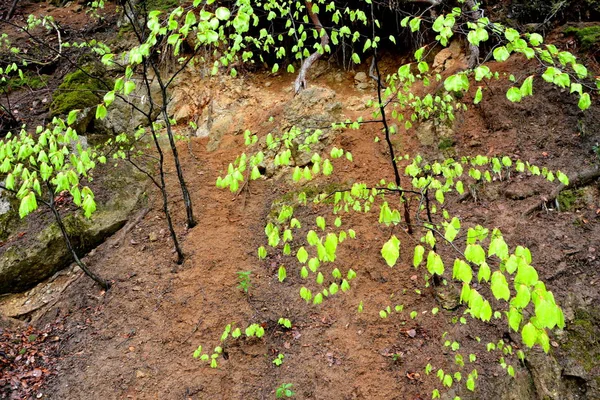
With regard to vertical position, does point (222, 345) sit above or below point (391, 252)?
below

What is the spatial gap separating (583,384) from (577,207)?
233 centimetres

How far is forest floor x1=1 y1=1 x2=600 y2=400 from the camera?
13.2ft

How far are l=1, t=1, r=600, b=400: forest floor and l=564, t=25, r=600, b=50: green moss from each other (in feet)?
3.00

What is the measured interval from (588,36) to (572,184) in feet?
9.44

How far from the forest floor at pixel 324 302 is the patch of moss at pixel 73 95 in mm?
3003

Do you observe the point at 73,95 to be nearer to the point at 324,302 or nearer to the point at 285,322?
the point at 285,322

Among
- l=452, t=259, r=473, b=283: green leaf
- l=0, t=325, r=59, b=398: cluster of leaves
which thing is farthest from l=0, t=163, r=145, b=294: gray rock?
l=452, t=259, r=473, b=283: green leaf

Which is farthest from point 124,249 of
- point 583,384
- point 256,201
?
point 583,384

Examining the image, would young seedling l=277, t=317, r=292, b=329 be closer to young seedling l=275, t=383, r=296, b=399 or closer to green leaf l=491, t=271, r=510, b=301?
young seedling l=275, t=383, r=296, b=399

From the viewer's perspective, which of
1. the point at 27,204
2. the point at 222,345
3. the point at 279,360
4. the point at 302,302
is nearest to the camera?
the point at 27,204

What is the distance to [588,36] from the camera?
18.9 ft

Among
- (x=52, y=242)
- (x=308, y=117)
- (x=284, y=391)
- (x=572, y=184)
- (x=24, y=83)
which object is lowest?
(x=284, y=391)

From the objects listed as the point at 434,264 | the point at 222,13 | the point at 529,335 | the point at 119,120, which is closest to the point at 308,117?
the point at 119,120

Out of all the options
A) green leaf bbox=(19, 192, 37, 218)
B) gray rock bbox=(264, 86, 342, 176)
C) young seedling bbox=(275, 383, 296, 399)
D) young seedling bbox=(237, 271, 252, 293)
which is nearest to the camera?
green leaf bbox=(19, 192, 37, 218)
